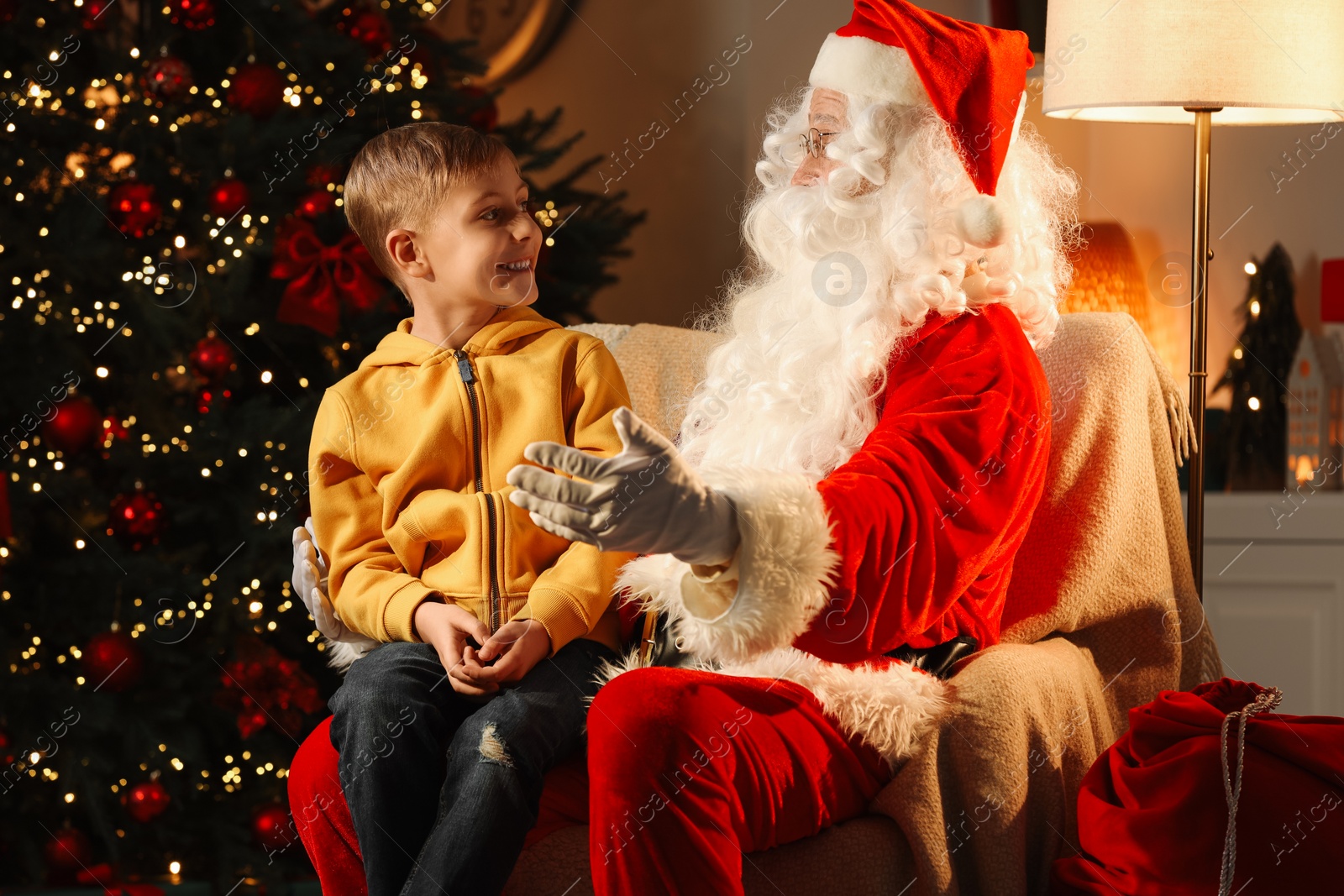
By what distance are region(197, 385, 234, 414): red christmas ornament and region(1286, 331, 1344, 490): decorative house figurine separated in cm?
231

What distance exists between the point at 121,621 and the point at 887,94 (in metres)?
1.67

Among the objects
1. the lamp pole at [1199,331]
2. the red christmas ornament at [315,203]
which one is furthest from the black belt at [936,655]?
the red christmas ornament at [315,203]

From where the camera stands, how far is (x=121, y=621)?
2215 mm

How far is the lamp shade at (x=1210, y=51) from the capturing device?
187 centimetres

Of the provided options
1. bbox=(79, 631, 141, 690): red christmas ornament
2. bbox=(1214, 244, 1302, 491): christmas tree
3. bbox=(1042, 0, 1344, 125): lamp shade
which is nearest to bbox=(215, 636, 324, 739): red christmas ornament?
bbox=(79, 631, 141, 690): red christmas ornament

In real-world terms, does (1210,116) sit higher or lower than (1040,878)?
higher

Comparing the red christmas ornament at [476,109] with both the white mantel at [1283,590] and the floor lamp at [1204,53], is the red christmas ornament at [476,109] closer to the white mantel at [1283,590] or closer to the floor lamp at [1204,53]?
the floor lamp at [1204,53]

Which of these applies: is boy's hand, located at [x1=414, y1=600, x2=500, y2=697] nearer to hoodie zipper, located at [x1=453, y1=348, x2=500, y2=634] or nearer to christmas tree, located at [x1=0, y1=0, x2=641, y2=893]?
hoodie zipper, located at [x1=453, y1=348, x2=500, y2=634]

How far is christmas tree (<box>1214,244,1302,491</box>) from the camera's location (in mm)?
2766

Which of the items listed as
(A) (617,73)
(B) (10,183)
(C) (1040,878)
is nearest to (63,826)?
(B) (10,183)

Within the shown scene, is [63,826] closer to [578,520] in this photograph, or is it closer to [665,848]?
[665,848]

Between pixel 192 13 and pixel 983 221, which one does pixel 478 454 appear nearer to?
pixel 983 221

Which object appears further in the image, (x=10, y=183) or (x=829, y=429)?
(x=10, y=183)


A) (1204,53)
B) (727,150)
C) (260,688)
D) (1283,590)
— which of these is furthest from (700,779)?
(727,150)
